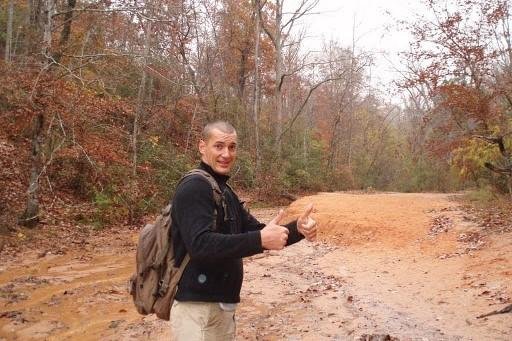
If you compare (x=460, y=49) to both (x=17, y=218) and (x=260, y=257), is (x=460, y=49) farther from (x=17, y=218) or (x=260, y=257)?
(x=17, y=218)

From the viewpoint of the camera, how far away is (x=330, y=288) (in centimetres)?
812

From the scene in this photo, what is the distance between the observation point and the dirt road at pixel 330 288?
230 inches

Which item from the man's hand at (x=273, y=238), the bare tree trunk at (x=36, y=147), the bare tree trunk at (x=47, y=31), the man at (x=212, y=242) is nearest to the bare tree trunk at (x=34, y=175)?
the bare tree trunk at (x=36, y=147)

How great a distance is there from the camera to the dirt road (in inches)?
Result: 230

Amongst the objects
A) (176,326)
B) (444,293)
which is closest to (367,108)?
(444,293)

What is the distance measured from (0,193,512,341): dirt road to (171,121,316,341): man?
335 cm

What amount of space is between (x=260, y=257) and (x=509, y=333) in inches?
234

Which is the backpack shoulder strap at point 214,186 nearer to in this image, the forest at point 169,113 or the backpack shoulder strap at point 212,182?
the backpack shoulder strap at point 212,182

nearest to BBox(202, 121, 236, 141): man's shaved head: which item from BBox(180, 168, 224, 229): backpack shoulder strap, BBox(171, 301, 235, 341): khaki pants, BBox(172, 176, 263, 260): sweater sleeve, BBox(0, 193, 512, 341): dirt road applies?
BBox(180, 168, 224, 229): backpack shoulder strap

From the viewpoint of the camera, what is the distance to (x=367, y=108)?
42938mm

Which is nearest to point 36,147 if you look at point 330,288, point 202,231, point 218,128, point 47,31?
point 47,31

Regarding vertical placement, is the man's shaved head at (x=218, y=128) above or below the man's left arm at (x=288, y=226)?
above

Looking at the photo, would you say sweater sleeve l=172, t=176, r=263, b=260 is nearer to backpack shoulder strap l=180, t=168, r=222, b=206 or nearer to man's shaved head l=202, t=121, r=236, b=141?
backpack shoulder strap l=180, t=168, r=222, b=206

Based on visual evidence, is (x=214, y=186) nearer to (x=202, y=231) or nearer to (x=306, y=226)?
(x=202, y=231)
